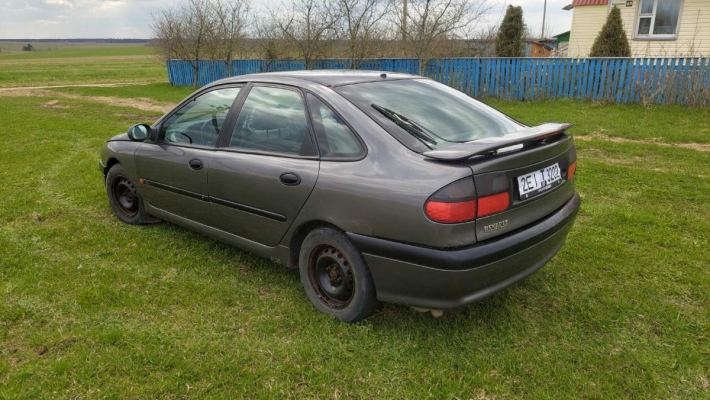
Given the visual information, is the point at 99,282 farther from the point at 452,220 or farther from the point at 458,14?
the point at 458,14

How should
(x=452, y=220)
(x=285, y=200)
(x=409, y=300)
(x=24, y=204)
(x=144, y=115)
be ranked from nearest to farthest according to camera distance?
1. (x=452, y=220)
2. (x=409, y=300)
3. (x=285, y=200)
4. (x=24, y=204)
5. (x=144, y=115)

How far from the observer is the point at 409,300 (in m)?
2.62

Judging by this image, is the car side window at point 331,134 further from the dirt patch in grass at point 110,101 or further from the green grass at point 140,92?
the green grass at point 140,92

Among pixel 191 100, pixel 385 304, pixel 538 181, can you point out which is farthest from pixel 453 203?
pixel 191 100

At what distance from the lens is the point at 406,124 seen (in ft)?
9.36

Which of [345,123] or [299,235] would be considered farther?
[299,235]

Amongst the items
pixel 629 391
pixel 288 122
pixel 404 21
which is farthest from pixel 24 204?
pixel 404 21

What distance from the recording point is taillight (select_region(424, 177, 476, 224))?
2.38m

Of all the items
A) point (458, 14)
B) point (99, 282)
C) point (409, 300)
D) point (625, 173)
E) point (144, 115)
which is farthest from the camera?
point (458, 14)

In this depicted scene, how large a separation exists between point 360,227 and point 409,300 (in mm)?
473

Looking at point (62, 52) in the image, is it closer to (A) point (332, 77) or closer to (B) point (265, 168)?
(A) point (332, 77)

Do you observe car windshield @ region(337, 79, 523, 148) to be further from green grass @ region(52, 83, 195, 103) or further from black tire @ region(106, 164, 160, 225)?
green grass @ region(52, 83, 195, 103)

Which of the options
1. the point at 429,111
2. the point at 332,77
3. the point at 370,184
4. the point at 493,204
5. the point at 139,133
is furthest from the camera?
the point at 139,133

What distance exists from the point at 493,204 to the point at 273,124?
5.24 ft
